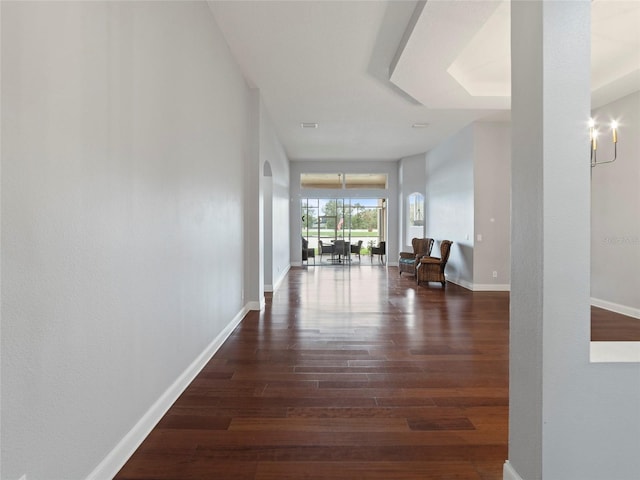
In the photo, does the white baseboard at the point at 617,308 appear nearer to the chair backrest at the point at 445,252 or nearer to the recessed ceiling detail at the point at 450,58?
the chair backrest at the point at 445,252

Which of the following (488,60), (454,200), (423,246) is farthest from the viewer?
(423,246)

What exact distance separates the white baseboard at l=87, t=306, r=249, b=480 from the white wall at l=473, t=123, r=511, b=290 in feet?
19.3

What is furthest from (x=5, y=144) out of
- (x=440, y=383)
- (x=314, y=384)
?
(x=440, y=383)

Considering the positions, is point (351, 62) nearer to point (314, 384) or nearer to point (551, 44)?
point (551, 44)

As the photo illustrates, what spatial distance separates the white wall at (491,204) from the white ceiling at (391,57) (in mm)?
519

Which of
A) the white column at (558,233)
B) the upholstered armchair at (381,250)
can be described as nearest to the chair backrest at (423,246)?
the upholstered armchair at (381,250)

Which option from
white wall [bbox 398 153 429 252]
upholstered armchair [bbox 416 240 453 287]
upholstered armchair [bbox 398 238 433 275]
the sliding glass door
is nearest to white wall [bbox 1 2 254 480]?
upholstered armchair [bbox 416 240 453 287]

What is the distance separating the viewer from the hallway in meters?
1.84

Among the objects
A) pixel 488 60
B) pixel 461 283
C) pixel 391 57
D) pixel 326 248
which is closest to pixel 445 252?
pixel 461 283

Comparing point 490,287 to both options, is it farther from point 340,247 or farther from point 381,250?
point 340,247

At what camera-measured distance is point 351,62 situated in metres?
4.40

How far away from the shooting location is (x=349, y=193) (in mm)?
11742

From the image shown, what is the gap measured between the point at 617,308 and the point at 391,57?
4814mm

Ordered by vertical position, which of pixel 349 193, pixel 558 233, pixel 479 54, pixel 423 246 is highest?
pixel 479 54
